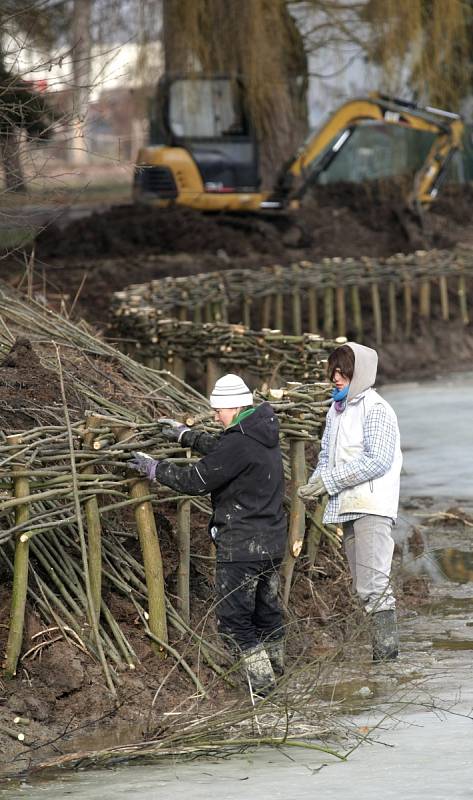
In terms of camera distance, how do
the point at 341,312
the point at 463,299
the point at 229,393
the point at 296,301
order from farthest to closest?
the point at 463,299 < the point at 341,312 < the point at 296,301 < the point at 229,393

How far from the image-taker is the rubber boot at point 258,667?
630cm

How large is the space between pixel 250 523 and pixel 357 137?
25753mm

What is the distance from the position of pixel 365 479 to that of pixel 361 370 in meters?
0.49

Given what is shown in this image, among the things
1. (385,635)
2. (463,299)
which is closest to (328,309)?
(463,299)

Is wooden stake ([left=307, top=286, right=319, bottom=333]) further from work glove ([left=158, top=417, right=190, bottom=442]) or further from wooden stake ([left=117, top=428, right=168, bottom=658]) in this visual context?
wooden stake ([left=117, top=428, right=168, bottom=658])

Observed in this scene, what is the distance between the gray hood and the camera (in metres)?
6.77

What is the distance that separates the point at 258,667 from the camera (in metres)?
6.34

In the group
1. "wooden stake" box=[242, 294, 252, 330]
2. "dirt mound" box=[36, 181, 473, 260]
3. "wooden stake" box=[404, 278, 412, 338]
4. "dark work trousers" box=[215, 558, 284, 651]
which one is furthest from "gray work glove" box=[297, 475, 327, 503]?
"dirt mound" box=[36, 181, 473, 260]

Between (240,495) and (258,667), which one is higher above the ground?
(240,495)

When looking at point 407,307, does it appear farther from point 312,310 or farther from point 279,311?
point 279,311

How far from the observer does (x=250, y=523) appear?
6.30 meters

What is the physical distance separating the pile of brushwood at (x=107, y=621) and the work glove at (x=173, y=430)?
3cm

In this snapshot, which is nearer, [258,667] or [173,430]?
[258,667]

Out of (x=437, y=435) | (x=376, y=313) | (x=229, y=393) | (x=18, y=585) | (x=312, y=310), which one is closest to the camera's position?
(x=18, y=585)
